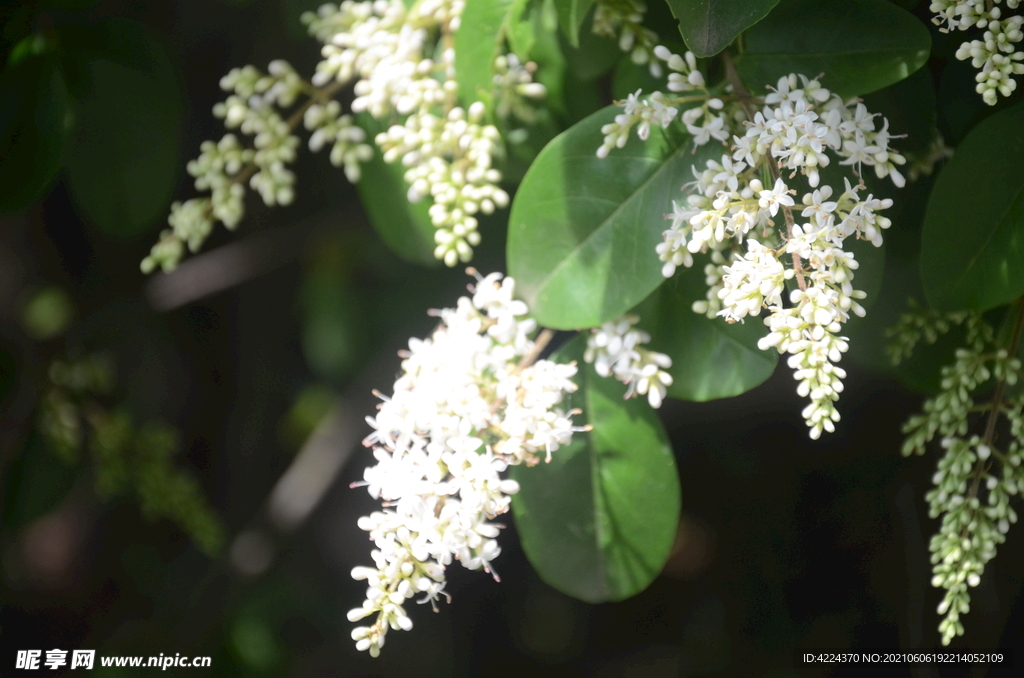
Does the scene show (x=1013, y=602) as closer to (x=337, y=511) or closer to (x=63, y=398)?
(x=337, y=511)

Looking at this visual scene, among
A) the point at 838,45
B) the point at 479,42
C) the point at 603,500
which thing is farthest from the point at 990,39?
the point at 603,500

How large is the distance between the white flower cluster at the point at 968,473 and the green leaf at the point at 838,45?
308 mm

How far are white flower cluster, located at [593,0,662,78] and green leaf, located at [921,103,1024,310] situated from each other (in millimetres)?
322

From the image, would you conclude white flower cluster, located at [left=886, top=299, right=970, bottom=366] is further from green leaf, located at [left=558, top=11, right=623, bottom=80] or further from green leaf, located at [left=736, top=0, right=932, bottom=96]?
green leaf, located at [left=558, top=11, right=623, bottom=80]

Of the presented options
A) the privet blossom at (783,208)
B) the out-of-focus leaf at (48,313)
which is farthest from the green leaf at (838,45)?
the out-of-focus leaf at (48,313)

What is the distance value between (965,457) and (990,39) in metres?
0.41

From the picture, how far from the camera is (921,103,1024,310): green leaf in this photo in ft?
2.13

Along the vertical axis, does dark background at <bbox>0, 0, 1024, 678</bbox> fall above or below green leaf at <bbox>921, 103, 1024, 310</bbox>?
below

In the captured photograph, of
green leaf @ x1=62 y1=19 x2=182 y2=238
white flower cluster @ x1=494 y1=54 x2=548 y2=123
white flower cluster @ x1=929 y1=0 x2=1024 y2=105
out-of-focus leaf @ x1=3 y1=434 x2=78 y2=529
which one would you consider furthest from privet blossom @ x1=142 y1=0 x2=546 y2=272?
out-of-focus leaf @ x1=3 y1=434 x2=78 y2=529

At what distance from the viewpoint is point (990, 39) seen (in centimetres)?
57

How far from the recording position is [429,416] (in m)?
0.65

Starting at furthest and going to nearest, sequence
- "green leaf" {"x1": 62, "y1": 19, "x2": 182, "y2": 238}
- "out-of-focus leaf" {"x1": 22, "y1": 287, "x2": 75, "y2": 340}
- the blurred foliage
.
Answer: "out-of-focus leaf" {"x1": 22, "y1": 287, "x2": 75, "y2": 340}
the blurred foliage
"green leaf" {"x1": 62, "y1": 19, "x2": 182, "y2": 238}

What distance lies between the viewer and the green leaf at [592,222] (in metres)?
0.66

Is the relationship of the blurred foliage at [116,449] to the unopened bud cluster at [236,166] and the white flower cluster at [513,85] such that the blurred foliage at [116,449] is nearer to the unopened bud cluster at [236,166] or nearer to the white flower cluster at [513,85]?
the unopened bud cluster at [236,166]
